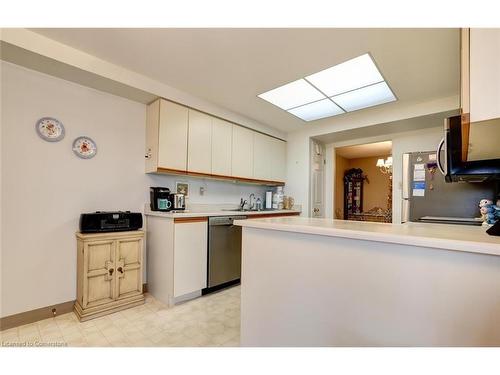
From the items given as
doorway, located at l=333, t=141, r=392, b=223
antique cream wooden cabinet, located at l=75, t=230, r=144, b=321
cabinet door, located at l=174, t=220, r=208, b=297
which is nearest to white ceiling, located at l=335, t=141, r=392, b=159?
doorway, located at l=333, t=141, r=392, b=223

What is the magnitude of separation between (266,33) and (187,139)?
1.44 m

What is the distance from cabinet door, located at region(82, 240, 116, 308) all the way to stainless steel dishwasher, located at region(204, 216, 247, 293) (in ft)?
3.05

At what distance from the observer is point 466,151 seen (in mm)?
1062

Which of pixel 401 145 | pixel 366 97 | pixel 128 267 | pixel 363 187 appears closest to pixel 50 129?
pixel 128 267

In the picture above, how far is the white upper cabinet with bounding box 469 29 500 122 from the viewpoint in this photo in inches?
25.5

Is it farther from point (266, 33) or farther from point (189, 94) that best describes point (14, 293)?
point (266, 33)

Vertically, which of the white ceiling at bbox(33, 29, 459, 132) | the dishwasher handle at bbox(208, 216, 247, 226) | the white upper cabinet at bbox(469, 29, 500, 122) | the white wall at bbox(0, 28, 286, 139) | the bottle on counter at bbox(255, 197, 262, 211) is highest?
the white ceiling at bbox(33, 29, 459, 132)

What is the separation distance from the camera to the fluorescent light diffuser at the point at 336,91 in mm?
2172

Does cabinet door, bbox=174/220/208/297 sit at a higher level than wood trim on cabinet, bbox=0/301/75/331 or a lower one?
higher

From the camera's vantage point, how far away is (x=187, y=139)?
106 inches

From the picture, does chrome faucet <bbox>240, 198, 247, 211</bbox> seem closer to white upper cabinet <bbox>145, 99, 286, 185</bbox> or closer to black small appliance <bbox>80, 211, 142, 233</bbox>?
white upper cabinet <bbox>145, 99, 286, 185</bbox>

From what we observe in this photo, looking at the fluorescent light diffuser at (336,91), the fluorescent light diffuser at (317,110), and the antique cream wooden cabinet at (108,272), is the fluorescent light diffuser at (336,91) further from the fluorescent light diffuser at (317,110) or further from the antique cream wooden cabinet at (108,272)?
the antique cream wooden cabinet at (108,272)

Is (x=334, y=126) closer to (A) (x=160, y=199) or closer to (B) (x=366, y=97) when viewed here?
(B) (x=366, y=97)

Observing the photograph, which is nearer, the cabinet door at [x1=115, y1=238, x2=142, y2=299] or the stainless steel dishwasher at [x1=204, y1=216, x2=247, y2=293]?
the cabinet door at [x1=115, y1=238, x2=142, y2=299]
